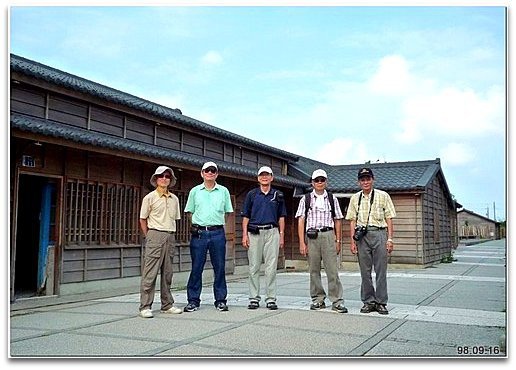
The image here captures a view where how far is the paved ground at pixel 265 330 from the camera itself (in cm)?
365

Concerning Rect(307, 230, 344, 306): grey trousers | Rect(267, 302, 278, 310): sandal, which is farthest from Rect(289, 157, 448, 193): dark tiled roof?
Rect(267, 302, 278, 310): sandal

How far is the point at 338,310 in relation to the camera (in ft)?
17.1

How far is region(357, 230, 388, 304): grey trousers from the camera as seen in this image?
521 cm

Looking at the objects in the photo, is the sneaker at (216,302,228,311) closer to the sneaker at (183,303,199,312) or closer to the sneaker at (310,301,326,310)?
the sneaker at (183,303,199,312)

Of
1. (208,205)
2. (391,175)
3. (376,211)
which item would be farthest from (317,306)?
(391,175)

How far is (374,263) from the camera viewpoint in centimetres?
527

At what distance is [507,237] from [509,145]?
0.62 metres

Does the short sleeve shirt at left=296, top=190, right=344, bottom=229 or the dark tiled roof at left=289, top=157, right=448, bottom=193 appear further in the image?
the dark tiled roof at left=289, top=157, right=448, bottom=193

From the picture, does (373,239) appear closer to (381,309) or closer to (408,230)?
→ (381,309)

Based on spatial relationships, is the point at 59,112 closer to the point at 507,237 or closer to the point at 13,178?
the point at 13,178

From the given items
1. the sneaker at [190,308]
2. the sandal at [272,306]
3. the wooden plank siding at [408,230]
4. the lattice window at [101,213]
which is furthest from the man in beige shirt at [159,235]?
the wooden plank siding at [408,230]

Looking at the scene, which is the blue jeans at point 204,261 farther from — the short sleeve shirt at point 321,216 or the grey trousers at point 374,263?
the grey trousers at point 374,263

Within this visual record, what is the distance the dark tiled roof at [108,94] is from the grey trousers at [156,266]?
272 cm

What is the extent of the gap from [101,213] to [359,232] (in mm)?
3729
